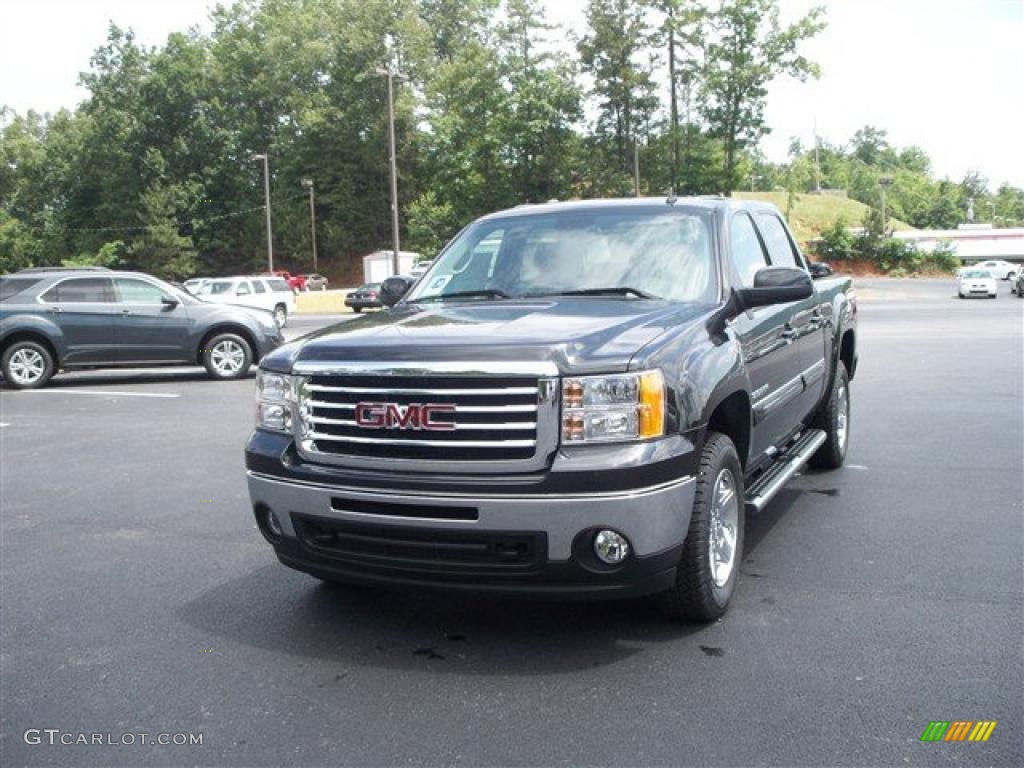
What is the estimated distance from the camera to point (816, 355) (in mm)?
6582

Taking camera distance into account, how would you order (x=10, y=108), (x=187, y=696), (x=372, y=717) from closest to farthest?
(x=372, y=717) < (x=187, y=696) < (x=10, y=108)

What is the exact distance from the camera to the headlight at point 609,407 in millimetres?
3709

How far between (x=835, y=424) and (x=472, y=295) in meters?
3.55

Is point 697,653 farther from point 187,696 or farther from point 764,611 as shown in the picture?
point 187,696

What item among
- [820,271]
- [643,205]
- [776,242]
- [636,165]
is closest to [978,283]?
[636,165]

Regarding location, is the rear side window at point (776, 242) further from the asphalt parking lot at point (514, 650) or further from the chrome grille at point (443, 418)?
the chrome grille at point (443, 418)

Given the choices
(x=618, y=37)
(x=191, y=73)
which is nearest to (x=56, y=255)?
(x=191, y=73)

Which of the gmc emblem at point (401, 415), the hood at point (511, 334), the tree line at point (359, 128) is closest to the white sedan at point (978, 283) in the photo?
the tree line at point (359, 128)

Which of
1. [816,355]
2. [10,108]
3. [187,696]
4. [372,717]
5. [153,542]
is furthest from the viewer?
[10,108]

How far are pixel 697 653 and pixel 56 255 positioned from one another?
91.9 metres

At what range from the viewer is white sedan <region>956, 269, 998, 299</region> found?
131ft

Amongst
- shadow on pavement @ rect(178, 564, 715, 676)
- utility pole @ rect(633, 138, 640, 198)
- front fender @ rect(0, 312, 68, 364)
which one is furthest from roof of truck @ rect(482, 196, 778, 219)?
utility pole @ rect(633, 138, 640, 198)

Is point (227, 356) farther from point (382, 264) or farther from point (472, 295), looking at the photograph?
point (382, 264)

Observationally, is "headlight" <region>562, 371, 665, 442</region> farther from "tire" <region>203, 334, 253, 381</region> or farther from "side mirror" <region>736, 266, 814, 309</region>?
"tire" <region>203, 334, 253, 381</region>
